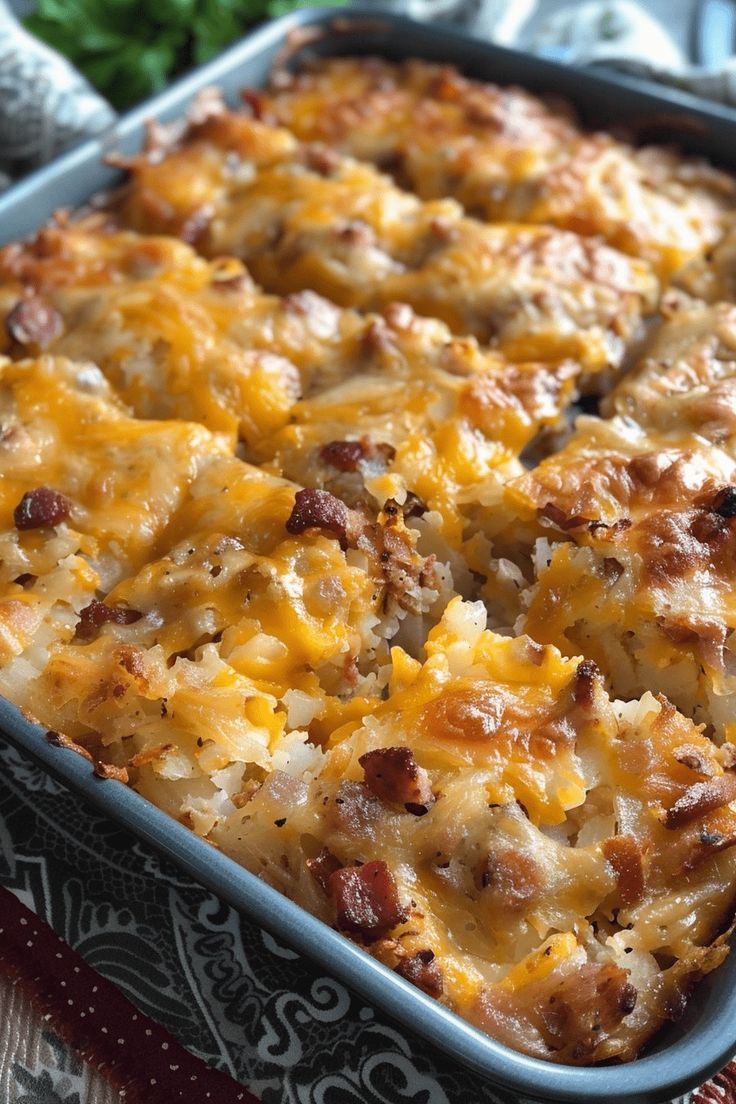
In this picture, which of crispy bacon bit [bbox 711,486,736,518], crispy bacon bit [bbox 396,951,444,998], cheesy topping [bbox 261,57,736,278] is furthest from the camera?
cheesy topping [bbox 261,57,736,278]

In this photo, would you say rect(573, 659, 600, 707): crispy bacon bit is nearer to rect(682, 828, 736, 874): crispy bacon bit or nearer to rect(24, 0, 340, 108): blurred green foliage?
rect(682, 828, 736, 874): crispy bacon bit

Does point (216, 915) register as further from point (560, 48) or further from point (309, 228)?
point (560, 48)

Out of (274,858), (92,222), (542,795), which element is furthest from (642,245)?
(274,858)

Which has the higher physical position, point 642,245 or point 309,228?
point 309,228

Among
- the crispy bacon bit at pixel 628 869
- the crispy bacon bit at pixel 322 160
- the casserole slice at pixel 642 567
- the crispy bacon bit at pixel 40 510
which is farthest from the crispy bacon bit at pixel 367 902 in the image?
Answer: the crispy bacon bit at pixel 322 160

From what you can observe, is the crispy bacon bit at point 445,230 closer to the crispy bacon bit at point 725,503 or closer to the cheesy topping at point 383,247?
the cheesy topping at point 383,247

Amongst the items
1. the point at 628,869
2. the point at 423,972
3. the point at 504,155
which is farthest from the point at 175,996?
the point at 504,155

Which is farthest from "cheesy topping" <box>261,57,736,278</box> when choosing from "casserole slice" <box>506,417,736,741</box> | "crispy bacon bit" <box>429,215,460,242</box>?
"casserole slice" <box>506,417,736,741</box>
